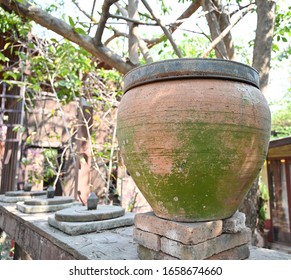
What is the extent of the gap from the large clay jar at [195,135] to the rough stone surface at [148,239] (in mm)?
104

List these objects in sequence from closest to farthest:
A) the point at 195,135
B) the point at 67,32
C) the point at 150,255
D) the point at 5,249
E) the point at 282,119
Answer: the point at 195,135, the point at 150,255, the point at 67,32, the point at 5,249, the point at 282,119

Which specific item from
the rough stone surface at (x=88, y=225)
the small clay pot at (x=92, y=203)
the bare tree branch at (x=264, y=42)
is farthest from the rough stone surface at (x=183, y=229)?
the bare tree branch at (x=264, y=42)

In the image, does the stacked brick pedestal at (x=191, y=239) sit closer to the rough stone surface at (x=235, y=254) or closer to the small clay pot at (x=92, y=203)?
the rough stone surface at (x=235, y=254)

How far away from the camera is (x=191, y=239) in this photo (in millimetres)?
884

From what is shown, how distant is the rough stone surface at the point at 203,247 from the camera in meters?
0.89

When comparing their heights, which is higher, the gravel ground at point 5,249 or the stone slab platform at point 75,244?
the stone slab platform at point 75,244

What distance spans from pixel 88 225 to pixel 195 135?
93 centimetres

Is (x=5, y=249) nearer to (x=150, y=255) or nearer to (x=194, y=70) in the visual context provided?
(x=150, y=255)

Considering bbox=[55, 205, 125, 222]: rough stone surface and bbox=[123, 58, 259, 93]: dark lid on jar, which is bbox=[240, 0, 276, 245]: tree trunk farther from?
bbox=[123, 58, 259, 93]: dark lid on jar

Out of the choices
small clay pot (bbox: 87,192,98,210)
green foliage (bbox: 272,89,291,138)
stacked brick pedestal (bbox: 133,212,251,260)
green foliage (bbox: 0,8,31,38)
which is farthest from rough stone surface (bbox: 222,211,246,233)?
green foliage (bbox: 272,89,291,138)

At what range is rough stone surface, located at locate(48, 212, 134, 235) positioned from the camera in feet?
4.59

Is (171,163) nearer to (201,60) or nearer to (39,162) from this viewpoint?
(201,60)

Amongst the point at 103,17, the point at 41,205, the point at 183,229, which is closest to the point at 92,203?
the point at 41,205

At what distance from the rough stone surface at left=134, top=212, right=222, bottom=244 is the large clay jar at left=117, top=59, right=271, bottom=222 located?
0.03 m
